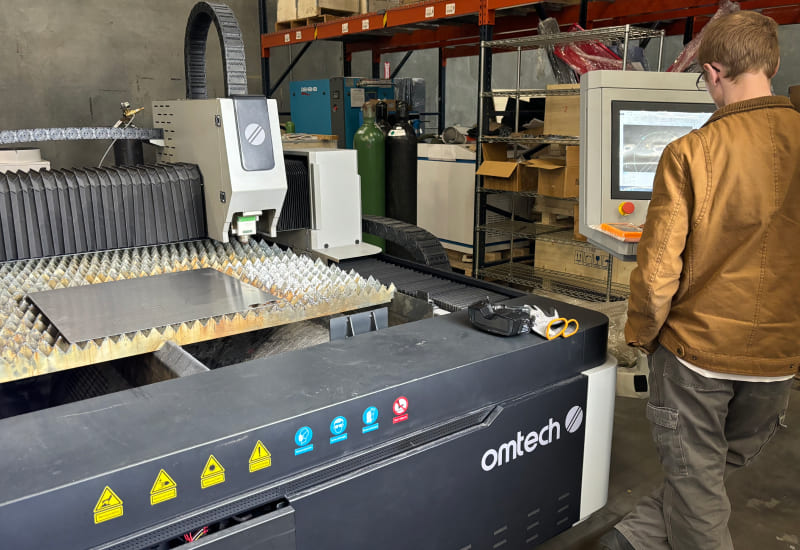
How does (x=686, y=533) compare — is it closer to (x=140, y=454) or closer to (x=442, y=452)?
(x=442, y=452)

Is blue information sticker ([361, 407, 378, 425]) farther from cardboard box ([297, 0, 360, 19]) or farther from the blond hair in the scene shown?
cardboard box ([297, 0, 360, 19])

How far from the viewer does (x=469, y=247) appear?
15.6 feet

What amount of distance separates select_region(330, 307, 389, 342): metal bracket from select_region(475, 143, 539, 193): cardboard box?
2.79m

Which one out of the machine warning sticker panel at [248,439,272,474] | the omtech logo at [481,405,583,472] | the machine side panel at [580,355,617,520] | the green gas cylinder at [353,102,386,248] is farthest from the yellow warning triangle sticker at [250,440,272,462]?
the green gas cylinder at [353,102,386,248]

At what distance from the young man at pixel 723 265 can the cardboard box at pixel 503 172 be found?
2478mm

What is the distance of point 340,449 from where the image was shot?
3.39 ft

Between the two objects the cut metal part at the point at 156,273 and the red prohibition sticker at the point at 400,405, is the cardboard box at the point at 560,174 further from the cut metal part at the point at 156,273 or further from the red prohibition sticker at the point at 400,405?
the red prohibition sticker at the point at 400,405

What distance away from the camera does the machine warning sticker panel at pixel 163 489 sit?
2.77ft

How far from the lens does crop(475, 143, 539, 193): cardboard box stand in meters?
4.02

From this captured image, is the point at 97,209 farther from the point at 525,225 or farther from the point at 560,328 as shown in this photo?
the point at 525,225

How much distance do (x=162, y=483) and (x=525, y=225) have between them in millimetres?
3841

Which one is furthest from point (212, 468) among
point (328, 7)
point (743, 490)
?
point (328, 7)

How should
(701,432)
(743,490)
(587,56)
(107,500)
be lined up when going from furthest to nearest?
(587,56) < (743,490) < (701,432) < (107,500)

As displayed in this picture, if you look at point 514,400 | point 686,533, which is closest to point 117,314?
point 514,400
